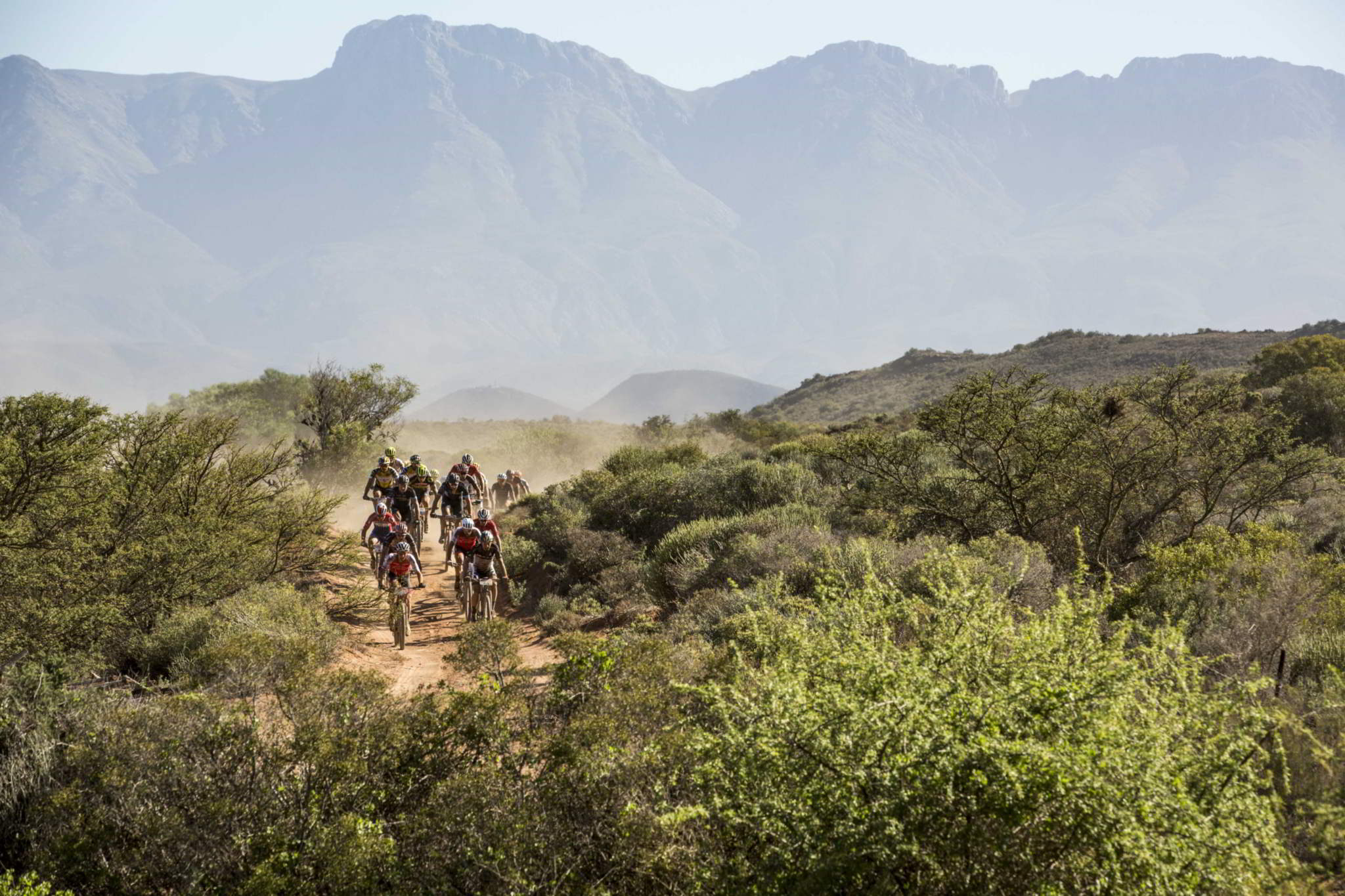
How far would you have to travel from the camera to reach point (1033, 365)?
61938mm

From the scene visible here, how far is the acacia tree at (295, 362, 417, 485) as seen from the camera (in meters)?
30.7

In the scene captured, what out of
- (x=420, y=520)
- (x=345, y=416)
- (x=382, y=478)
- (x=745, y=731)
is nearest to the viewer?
(x=745, y=731)

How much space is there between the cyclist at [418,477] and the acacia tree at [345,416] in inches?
528

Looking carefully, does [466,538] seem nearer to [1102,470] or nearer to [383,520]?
[383,520]

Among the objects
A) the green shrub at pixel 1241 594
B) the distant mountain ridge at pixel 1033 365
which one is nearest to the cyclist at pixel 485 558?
the green shrub at pixel 1241 594

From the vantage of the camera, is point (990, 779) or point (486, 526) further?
point (486, 526)

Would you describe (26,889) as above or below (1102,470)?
below

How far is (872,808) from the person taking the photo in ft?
13.9

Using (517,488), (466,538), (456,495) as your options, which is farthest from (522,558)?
(517,488)

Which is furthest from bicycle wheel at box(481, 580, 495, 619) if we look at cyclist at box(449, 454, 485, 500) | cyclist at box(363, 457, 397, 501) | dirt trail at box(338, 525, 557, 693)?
cyclist at box(363, 457, 397, 501)

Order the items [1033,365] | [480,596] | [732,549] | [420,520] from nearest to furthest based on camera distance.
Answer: [480,596] → [732,549] → [420,520] → [1033,365]

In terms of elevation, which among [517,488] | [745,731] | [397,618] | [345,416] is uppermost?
[345,416]

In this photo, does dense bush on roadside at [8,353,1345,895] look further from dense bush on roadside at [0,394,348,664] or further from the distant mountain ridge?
the distant mountain ridge

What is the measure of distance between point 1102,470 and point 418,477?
14.1m
